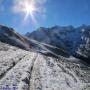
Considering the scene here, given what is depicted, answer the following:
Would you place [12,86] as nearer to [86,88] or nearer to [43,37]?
[86,88]

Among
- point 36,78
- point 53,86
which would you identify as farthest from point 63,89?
point 36,78

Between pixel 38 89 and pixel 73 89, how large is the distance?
11.2ft

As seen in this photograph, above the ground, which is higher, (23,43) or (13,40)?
(13,40)

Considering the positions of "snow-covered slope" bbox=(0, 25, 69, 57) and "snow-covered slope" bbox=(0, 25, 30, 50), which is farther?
"snow-covered slope" bbox=(0, 25, 69, 57)

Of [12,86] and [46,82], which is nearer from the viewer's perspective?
[12,86]

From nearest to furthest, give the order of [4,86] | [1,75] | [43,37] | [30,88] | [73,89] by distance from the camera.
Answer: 1. [4,86]
2. [30,88]
3. [73,89]
4. [1,75]
5. [43,37]

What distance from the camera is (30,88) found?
1579 centimetres

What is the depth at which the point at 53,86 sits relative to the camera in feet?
56.1

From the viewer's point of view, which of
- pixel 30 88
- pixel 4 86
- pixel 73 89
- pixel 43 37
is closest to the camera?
pixel 4 86

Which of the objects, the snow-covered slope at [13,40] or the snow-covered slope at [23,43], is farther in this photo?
the snow-covered slope at [23,43]

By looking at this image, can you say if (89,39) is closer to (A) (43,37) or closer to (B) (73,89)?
(A) (43,37)

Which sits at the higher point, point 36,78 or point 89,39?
point 89,39

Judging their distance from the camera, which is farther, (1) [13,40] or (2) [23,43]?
(2) [23,43]

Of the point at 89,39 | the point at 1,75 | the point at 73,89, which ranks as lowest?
the point at 73,89
